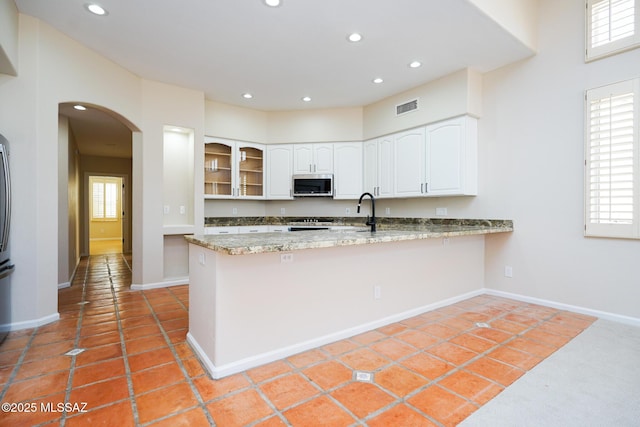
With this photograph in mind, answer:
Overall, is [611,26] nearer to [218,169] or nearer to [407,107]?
[407,107]

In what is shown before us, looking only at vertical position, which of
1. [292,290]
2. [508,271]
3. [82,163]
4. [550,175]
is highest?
[82,163]

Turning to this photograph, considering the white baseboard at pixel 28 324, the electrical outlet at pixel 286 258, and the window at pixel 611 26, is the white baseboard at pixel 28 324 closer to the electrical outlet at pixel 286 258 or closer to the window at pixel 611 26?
the electrical outlet at pixel 286 258

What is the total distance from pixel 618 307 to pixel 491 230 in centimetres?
130

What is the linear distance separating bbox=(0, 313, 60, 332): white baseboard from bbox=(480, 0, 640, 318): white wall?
16.1ft

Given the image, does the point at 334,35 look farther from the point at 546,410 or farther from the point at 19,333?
the point at 19,333

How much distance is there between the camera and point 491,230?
138 inches

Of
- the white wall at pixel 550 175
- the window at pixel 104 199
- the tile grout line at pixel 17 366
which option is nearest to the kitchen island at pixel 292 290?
the white wall at pixel 550 175

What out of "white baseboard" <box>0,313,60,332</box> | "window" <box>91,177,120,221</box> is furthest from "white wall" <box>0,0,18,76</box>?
"window" <box>91,177,120,221</box>

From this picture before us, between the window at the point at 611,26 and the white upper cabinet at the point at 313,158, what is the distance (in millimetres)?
3530

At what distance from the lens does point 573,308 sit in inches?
131

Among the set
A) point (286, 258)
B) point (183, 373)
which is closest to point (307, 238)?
point (286, 258)

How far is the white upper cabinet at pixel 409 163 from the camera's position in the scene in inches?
173

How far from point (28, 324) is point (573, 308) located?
17.6ft

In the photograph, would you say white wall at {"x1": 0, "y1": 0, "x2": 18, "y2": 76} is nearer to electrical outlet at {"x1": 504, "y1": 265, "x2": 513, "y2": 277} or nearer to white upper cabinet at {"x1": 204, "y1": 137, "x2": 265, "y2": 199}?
white upper cabinet at {"x1": 204, "y1": 137, "x2": 265, "y2": 199}
